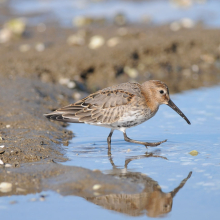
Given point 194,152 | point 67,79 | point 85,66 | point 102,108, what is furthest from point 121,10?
point 194,152

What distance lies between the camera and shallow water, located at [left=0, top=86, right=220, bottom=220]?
519 cm

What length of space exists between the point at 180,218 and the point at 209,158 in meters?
2.18

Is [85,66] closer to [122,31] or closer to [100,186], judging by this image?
[122,31]

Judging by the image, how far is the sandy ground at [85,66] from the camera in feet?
29.9

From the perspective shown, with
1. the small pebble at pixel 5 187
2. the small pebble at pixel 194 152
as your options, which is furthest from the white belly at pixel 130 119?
the small pebble at pixel 5 187

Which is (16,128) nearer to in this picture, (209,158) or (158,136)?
(158,136)

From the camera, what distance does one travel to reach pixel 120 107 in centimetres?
766

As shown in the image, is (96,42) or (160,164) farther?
(96,42)

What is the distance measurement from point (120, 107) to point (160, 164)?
52.9 inches

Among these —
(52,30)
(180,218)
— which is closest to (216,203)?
(180,218)

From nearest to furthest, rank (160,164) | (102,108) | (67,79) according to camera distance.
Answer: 1. (160,164)
2. (102,108)
3. (67,79)

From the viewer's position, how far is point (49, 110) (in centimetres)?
936

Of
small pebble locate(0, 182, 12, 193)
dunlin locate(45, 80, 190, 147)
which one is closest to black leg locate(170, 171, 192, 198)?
dunlin locate(45, 80, 190, 147)

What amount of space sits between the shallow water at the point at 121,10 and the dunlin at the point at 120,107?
9.91 metres
